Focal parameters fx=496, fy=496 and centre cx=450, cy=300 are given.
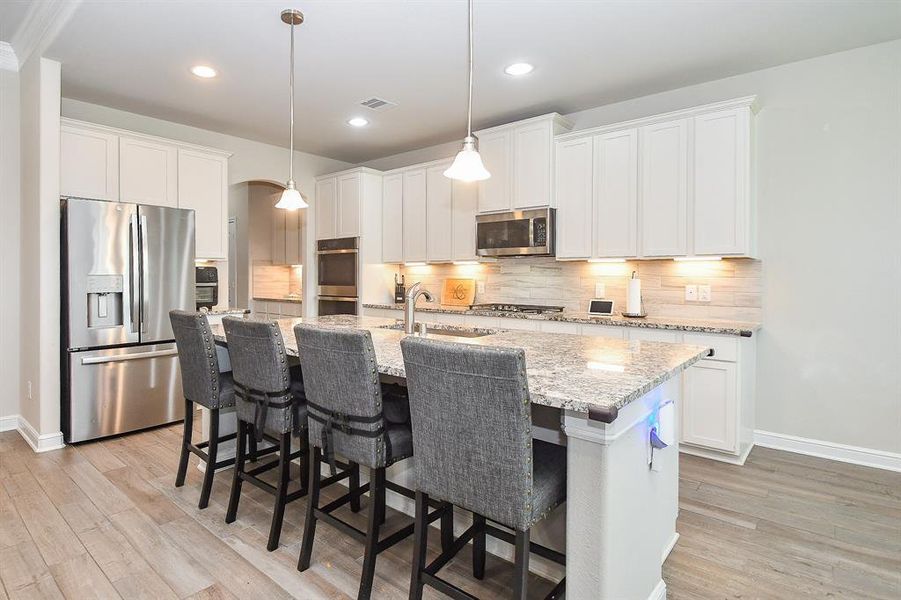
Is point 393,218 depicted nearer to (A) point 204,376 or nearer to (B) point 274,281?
(B) point 274,281

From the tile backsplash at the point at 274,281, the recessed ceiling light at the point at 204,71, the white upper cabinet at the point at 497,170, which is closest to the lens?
the recessed ceiling light at the point at 204,71

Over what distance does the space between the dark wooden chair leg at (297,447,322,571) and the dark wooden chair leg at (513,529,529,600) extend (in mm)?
986

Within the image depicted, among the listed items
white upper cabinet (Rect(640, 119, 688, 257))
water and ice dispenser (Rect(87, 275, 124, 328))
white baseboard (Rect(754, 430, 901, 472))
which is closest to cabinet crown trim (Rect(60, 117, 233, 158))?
water and ice dispenser (Rect(87, 275, 124, 328))

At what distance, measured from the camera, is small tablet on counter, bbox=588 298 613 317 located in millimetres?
4102

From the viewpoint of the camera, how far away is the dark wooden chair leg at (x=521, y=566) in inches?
54.2

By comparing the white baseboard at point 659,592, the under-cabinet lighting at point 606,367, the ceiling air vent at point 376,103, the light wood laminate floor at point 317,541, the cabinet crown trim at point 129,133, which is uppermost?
the ceiling air vent at point 376,103

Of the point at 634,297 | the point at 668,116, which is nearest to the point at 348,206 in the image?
the point at 634,297

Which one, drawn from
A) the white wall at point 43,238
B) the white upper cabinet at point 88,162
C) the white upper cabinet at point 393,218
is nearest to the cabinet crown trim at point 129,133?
the white upper cabinet at point 88,162

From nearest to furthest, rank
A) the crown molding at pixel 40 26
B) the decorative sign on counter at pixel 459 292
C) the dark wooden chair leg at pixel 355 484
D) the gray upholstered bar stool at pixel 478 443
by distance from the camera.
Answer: the gray upholstered bar stool at pixel 478 443, the dark wooden chair leg at pixel 355 484, the crown molding at pixel 40 26, the decorative sign on counter at pixel 459 292

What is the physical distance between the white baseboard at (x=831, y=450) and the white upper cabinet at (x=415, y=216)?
335 centimetres

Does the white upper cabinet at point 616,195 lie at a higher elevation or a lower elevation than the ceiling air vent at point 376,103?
lower

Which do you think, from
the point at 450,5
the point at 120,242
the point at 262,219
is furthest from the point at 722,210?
the point at 262,219

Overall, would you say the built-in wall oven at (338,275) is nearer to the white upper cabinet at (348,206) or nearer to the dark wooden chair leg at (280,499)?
the white upper cabinet at (348,206)

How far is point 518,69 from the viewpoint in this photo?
3473 mm
